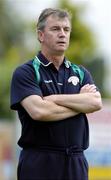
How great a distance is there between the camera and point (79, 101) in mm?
7820

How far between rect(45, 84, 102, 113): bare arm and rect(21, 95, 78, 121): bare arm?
0.04 metres

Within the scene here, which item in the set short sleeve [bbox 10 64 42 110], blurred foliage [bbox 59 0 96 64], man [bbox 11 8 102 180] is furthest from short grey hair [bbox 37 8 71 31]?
blurred foliage [bbox 59 0 96 64]

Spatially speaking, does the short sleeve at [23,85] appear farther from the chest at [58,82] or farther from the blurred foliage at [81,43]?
the blurred foliage at [81,43]

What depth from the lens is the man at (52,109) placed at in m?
7.72

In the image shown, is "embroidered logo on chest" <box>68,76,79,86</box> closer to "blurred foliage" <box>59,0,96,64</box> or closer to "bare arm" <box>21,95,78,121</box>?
"bare arm" <box>21,95,78,121</box>

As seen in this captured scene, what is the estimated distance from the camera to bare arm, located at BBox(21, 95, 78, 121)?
7.70 m

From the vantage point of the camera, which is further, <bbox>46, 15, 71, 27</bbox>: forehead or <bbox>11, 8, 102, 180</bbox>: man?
<bbox>46, 15, 71, 27</bbox>: forehead

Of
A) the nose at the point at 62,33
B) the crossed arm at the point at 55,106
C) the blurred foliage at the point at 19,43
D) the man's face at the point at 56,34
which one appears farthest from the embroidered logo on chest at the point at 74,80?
the blurred foliage at the point at 19,43

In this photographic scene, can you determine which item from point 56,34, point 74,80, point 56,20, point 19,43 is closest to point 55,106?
point 74,80

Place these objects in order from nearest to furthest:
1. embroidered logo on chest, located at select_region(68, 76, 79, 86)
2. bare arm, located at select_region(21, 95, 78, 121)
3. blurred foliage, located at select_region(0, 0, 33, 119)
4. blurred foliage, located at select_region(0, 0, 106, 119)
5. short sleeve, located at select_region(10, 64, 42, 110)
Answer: bare arm, located at select_region(21, 95, 78, 121), short sleeve, located at select_region(10, 64, 42, 110), embroidered logo on chest, located at select_region(68, 76, 79, 86), blurred foliage, located at select_region(0, 0, 106, 119), blurred foliage, located at select_region(0, 0, 33, 119)

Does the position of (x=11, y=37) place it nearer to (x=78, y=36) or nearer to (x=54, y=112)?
(x=78, y=36)

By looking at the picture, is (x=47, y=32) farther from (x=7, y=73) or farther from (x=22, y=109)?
(x=7, y=73)

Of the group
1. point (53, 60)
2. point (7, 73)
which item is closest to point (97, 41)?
point (7, 73)

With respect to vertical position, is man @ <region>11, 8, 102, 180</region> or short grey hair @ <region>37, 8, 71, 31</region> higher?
short grey hair @ <region>37, 8, 71, 31</region>
